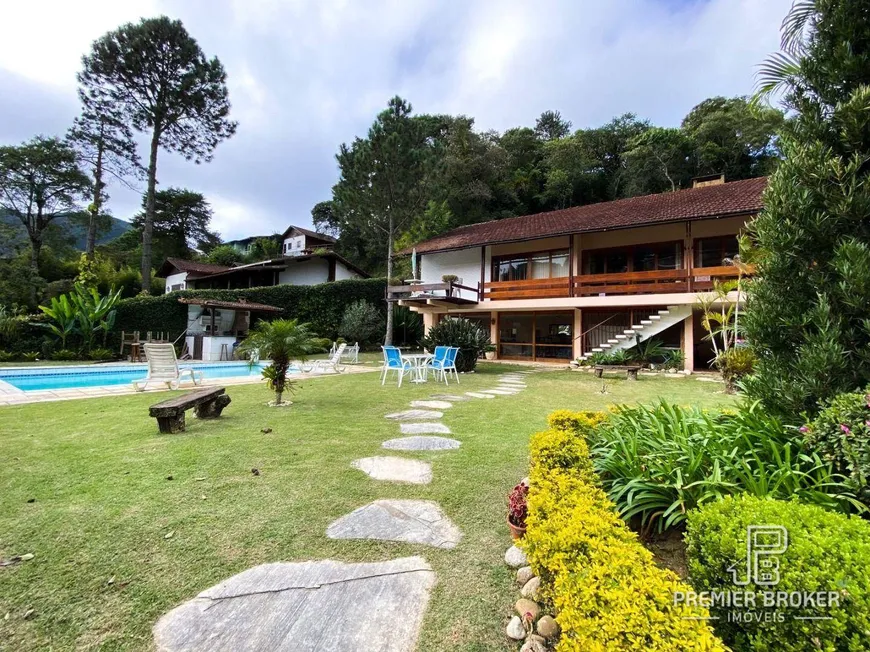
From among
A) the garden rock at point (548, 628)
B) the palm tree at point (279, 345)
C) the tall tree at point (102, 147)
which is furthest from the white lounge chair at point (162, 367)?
the tall tree at point (102, 147)

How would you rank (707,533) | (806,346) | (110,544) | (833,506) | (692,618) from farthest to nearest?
1. (806,346)
2. (110,544)
3. (833,506)
4. (707,533)
5. (692,618)

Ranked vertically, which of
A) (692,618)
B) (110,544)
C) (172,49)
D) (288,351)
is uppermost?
(172,49)

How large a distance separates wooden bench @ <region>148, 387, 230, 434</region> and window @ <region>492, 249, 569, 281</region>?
1406 centimetres

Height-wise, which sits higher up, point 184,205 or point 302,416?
point 184,205

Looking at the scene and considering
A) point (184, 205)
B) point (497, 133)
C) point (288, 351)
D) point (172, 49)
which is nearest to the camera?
point (288, 351)

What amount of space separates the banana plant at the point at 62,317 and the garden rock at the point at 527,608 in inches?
803

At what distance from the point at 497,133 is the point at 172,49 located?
23.4m

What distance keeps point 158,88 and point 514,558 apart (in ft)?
103

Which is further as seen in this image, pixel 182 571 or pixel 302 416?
pixel 302 416

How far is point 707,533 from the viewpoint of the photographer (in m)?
1.53

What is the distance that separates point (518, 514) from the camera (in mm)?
2355

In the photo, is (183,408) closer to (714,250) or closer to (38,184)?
(714,250)

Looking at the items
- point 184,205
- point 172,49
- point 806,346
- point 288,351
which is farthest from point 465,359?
point 184,205

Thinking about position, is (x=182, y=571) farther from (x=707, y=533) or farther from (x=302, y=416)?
(x=302, y=416)
